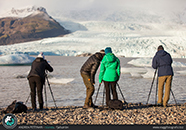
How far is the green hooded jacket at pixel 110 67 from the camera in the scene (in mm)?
4393

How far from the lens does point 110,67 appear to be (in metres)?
4.43

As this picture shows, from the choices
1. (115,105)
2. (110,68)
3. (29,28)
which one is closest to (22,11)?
(29,28)

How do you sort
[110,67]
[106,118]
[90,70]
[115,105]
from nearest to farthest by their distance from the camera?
[106,118]
[115,105]
[110,67]
[90,70]

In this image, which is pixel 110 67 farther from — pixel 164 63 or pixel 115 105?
pixel 164 63

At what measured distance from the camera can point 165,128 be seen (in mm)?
3227

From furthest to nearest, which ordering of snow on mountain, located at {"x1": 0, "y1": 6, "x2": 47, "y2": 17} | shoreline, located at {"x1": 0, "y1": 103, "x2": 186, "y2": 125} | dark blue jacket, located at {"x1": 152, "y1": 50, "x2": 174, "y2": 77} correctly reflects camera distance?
snow on mountain, located at {"x1": 0, "y1": 6, "x2": 47, "y2": 17}
dark blue jacket, located at {"x1": 152, "y1": 50, "x2": 174, "y2": 77}
shoreline, located at {"x1": 0, "y1": 103, "x2": 186, "y2": 125}

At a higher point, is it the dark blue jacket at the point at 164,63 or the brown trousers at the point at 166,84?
the dark blue jacket at the point at 164,63

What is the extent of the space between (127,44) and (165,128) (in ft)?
102

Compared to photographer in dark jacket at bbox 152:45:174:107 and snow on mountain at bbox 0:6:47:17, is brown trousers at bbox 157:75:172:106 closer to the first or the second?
photographer in dark jacket at bbox 152:45:174:107

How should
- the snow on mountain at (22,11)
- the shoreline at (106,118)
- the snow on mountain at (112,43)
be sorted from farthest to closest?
1. the snow on mountain at (22,11)
2. the snow on mountain at (112,43)
3. the shoreline at (106,118)

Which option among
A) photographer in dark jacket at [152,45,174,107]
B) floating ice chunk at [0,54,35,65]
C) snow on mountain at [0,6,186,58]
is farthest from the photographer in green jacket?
snow on mountain at [0,6,186,58]

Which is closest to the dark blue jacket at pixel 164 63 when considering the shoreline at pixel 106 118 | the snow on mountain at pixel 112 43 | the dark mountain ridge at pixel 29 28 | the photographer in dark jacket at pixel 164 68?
the photographer in dark jacket at pixel 164 68

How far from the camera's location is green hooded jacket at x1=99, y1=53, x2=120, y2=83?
4393 mm

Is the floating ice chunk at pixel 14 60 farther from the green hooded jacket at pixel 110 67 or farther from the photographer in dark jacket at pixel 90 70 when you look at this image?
the green hooded jacket at pixel 110 67
